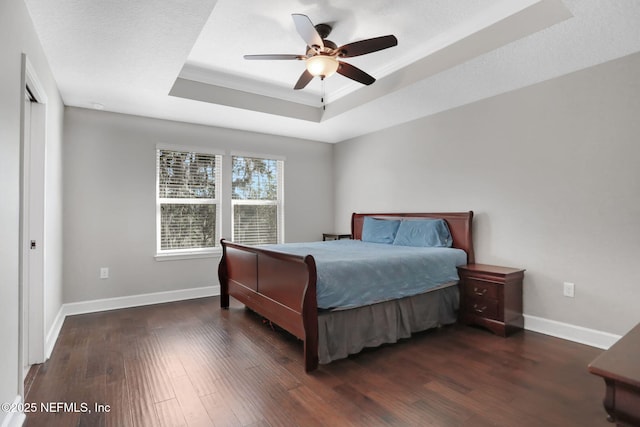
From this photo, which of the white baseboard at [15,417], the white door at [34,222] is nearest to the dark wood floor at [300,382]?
the white baseboard at [15,417]

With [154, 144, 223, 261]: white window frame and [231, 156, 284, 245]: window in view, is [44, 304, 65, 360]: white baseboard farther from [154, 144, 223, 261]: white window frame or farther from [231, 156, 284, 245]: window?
[231, 156, 284, 245]: window

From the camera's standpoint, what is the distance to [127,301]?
414 centimetres

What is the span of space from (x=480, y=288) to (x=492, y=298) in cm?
14

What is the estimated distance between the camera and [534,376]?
2.31m

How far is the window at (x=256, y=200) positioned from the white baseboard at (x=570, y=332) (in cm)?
360

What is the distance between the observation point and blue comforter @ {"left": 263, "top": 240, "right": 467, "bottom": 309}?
2.54m

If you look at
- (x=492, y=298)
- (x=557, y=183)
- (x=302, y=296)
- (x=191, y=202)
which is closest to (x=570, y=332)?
(x=492, y=298)

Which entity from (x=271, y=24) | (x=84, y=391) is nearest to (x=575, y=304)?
(x=271, y=24)

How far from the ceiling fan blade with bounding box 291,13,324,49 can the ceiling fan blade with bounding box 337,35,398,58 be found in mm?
195

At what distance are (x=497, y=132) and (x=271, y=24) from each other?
257 centimetres

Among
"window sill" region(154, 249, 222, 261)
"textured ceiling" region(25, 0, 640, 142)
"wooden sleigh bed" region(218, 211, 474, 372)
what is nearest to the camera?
"textured ceiling" region(25, 0, 640, 142)

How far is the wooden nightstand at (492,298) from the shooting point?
3.13 meters

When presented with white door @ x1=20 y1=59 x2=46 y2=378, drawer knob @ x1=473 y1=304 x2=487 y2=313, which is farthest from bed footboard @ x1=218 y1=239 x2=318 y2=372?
drawer knob @ x1=473 y1=304 x2=487 y2=313

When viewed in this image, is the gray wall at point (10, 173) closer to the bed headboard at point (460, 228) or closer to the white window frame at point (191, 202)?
the white window frame at point (191, 202)
